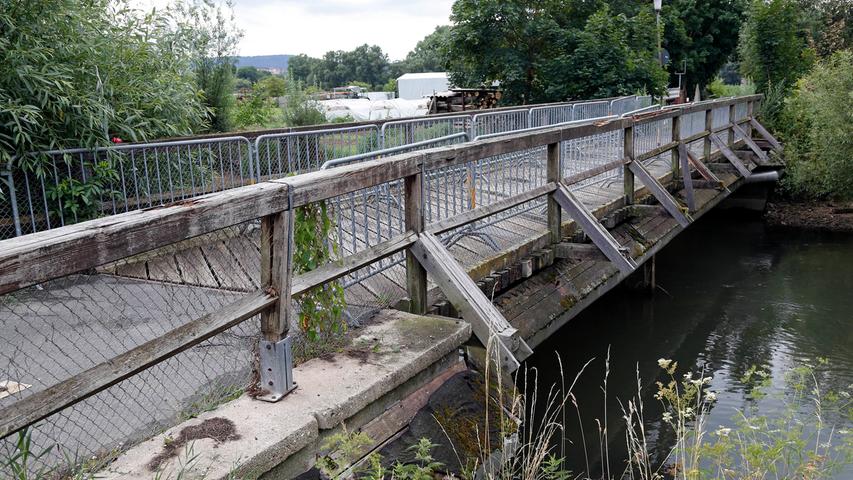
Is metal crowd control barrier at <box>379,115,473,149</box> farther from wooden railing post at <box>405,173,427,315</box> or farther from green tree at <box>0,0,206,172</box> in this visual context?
wooden railing post at <box>405,173,427,315</box>

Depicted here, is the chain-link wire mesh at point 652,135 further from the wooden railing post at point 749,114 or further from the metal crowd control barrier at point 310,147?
the wooden railing post at point 749,114

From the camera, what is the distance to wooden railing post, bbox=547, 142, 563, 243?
6.74 metres

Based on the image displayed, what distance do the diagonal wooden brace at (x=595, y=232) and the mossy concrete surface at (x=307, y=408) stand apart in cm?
277

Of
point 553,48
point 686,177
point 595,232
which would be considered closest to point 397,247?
point 595,232

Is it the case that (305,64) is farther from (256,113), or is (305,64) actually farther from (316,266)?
(316,266)

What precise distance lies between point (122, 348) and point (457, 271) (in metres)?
2.36

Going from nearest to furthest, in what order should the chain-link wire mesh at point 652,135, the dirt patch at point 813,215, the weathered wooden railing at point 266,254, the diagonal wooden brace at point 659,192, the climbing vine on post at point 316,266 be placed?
the weathered wooden railing at point 266,254
the climbing vine on post at point 316,266
the diagonal wooden brace at point 659,192
the chain-link wire mesh at point 652,135
the dirt patch at point 813,215

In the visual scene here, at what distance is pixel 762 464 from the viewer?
3865 millimetres

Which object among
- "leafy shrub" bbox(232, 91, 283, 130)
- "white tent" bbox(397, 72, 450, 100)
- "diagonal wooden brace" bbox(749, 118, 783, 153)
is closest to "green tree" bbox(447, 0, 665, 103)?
"diagonal wooden brace" bbox(749, 118, 783, 153)

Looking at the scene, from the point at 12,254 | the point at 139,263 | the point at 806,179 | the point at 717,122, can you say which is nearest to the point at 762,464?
the point at 12,254

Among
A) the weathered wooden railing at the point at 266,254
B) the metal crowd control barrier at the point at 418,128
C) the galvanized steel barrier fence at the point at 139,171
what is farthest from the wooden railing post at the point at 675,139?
the weathered wooden railing at the point at 266,254

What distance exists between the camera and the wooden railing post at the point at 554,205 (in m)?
6.74

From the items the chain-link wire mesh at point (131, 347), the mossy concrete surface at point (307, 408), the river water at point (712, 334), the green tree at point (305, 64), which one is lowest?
the river water at point (712, 334)

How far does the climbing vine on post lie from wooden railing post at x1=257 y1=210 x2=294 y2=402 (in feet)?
1.24
